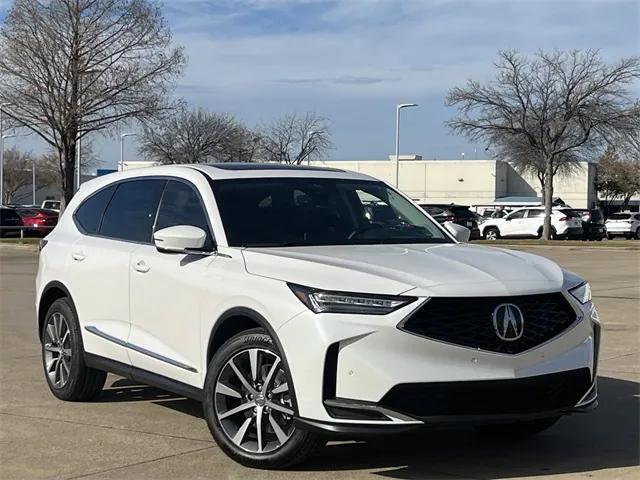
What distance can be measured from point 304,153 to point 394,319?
5224 centimetres

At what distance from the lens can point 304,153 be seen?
56500 millimetres

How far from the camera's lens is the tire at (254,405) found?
16.2ft

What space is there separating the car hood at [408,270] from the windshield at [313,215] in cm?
26

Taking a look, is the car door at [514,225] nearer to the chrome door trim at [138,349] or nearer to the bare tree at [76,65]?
the bare tree at [76,65]

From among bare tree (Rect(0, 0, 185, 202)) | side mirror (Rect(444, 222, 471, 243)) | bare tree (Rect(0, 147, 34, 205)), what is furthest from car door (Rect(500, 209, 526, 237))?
bare tree (Rect(0, 147, 34, 205))

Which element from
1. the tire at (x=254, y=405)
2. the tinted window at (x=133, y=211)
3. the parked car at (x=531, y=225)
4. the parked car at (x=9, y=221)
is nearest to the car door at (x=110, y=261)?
the tinted window at (x=133, y=211)

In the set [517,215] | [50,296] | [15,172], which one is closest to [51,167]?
[15,172]

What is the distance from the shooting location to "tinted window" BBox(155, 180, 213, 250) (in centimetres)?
601

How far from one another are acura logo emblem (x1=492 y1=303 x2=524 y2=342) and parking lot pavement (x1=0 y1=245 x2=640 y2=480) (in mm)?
861

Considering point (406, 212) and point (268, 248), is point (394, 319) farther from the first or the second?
point (406, 212)

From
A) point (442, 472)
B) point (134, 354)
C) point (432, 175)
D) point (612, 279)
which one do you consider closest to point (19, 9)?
point (612, 279)

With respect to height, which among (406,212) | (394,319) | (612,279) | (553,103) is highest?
(553,103)

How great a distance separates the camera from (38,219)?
42.5 m

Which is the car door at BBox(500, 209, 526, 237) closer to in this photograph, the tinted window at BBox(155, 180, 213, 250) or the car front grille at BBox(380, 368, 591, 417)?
the tinted window at BBox(155, 180, 213, 250)
